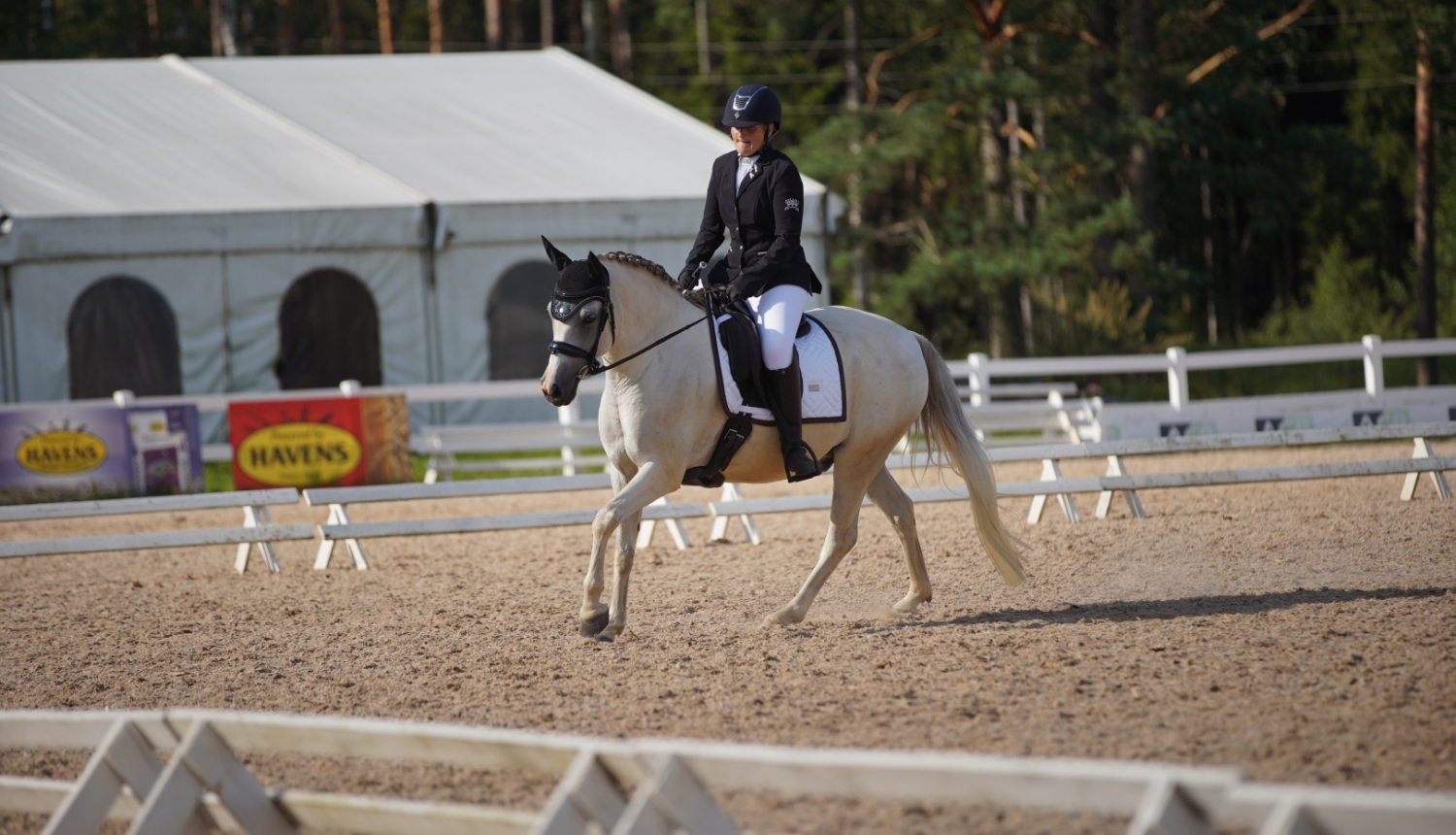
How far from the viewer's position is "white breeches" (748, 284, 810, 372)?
6.39m

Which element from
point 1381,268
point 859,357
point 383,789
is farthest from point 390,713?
point 1381,268

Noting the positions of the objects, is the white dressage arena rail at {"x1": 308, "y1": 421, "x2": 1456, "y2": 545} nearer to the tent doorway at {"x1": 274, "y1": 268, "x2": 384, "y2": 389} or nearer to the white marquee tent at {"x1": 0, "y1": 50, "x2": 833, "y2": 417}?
the white marquee tent at {"x1": 0, "y1": 50, "x2": 833, "y2": 417}

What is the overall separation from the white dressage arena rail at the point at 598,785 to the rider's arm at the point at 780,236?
141 inches

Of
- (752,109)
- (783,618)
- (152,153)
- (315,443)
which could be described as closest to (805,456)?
(783,618)

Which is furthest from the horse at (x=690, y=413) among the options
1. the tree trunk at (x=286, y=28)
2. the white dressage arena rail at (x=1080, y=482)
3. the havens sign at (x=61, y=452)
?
the tree trunk at (x=286, y=28)

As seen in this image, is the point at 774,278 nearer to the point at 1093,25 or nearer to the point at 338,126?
the point at 338,126

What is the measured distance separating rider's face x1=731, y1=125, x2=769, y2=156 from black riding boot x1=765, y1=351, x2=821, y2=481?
1.06m

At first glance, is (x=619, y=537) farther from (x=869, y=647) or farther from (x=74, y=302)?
(x=74, y=302)

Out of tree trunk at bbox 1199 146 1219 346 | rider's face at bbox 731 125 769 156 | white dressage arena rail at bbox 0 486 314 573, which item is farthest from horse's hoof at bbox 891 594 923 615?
tree trunk at bbox 1199 146 1219 346

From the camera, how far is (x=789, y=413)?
6430 mm

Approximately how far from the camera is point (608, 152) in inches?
770

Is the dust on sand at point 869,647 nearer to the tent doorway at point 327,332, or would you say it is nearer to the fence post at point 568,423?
the fence post at point 568,423

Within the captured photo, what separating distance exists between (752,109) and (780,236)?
0.62m

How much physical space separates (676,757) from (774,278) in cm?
402
